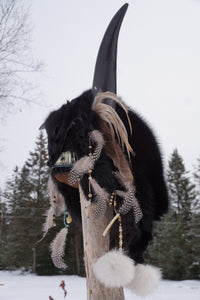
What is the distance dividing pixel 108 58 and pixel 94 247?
1183 millimetres

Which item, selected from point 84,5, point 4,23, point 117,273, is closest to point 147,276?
point 117,273

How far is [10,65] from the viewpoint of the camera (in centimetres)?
431

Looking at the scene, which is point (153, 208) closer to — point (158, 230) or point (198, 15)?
point (198, 15)

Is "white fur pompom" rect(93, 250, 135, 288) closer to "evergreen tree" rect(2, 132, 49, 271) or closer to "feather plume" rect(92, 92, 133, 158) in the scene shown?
"feather plume" rect(92, 92, 133, 158)

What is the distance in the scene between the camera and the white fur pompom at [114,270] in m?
1.28

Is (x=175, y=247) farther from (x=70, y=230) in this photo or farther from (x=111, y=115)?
(x=111, y=115)

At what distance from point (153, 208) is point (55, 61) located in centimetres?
395

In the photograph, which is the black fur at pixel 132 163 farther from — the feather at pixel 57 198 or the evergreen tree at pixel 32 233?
the evergreen tree at pixel 32 233

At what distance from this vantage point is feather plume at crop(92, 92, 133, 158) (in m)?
1.51

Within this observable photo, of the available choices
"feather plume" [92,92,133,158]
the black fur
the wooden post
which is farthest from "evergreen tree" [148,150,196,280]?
"feather plume" [92,92,133,158]

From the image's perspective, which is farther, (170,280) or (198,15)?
(170,280)

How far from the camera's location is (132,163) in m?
1.70

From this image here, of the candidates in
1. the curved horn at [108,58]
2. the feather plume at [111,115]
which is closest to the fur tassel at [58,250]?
the feather plume at [111,115]

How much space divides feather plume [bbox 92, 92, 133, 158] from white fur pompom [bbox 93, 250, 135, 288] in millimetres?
578
